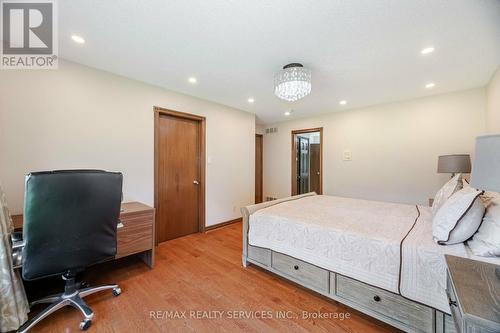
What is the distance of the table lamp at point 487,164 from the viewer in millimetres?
803

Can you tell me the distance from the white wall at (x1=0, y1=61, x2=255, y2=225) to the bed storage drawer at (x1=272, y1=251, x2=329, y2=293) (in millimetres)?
2002

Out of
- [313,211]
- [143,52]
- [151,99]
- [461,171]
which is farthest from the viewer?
[151,99]

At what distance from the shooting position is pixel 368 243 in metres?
1.57

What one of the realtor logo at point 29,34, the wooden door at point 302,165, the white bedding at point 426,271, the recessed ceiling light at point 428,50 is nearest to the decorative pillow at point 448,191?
the white bedding at point 426,271

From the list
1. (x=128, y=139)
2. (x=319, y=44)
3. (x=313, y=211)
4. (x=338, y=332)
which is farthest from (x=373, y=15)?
(x=128, y=139)

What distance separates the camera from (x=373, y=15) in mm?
1518

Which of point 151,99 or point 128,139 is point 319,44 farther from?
point 128,139

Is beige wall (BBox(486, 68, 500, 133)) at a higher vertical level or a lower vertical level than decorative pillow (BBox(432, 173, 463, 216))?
higher

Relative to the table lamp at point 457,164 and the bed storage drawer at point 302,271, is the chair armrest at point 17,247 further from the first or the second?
the table lamp at point 457,164

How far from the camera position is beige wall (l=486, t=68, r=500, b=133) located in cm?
233

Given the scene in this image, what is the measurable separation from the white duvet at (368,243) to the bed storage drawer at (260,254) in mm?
102

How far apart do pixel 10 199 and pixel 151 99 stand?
6.08 feet

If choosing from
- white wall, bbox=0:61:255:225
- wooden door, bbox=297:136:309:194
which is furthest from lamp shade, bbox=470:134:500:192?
wooden door, bbox=297:136:309:194

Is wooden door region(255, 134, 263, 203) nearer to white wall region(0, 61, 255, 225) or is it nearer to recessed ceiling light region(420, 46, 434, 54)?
white wall region(0, 61, 255, 225)
